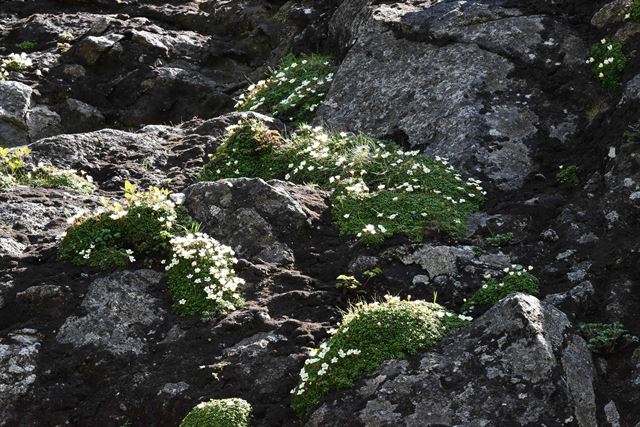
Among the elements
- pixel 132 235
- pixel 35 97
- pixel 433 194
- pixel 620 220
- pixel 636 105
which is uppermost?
pixel 636 105

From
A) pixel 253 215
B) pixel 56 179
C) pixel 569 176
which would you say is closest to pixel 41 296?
pixel 253 215

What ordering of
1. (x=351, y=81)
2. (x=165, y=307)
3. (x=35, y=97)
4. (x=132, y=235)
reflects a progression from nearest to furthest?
(x=165, y=307) → (x=132, y=235) → (x=351, y=81) → (x=35, y=97)

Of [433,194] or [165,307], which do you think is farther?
[433,194]

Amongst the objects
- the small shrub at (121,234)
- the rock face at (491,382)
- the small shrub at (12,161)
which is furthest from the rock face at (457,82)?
the small shrub at (12,161)

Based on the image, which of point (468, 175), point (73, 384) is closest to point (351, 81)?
point (468, 175)

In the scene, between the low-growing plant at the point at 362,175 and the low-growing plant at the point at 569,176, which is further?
the low-growing plant at the point at 569,176

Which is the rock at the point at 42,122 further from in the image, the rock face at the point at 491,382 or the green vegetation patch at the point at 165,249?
the rock face at the point at 491,382

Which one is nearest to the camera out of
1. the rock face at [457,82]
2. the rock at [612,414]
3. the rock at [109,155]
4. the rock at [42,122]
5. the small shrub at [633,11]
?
the rock at [612,414]

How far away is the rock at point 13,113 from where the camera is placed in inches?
512

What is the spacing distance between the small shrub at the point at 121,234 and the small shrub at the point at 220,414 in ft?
6.85

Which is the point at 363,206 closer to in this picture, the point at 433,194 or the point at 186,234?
A: the point at 433,194

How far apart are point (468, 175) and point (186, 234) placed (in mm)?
3601

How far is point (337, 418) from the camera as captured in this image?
20.3ft

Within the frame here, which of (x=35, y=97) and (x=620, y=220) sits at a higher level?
(x=620, y=220)
